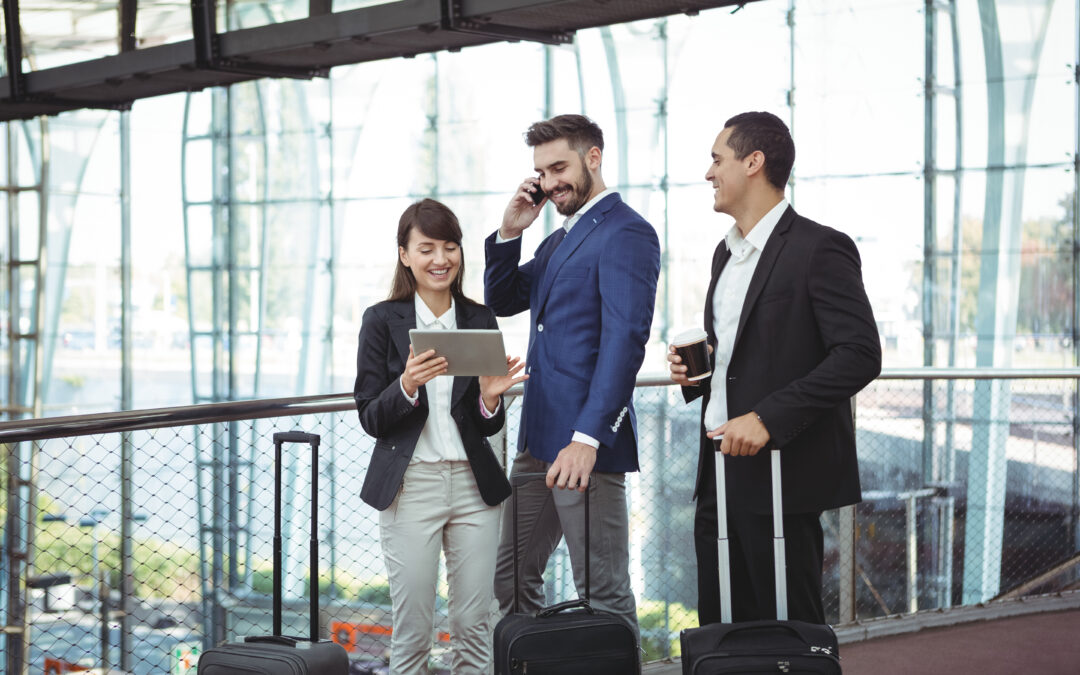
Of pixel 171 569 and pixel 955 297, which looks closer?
pixel 955 297

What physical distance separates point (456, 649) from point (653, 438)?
865cm

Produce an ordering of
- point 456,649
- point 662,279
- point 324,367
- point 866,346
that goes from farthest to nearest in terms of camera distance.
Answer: point 324,367
point 662,279
point 456,649
point 866,346

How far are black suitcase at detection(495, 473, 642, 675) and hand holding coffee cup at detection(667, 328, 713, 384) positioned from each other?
33cm

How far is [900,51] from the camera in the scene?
997cm

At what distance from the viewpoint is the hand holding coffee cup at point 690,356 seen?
2.13 metres

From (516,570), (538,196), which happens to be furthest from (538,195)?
(516,570)

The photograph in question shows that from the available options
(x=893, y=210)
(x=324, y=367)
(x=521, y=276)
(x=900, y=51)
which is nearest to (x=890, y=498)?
(x=893, y=210)

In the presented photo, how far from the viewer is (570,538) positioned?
7.96 ft

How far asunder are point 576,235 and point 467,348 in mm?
393

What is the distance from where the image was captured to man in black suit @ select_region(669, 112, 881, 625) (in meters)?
2.10

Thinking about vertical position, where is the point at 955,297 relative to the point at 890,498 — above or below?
above

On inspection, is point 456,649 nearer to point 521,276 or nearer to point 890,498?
point 521,276

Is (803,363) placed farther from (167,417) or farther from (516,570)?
(167,417)

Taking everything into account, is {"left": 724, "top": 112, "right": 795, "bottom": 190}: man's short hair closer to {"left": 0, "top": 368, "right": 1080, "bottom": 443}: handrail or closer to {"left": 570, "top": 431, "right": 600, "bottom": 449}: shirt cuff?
{"left": 570, "top": 431, "right": 600, "bottom": 449}: shirt cuff
